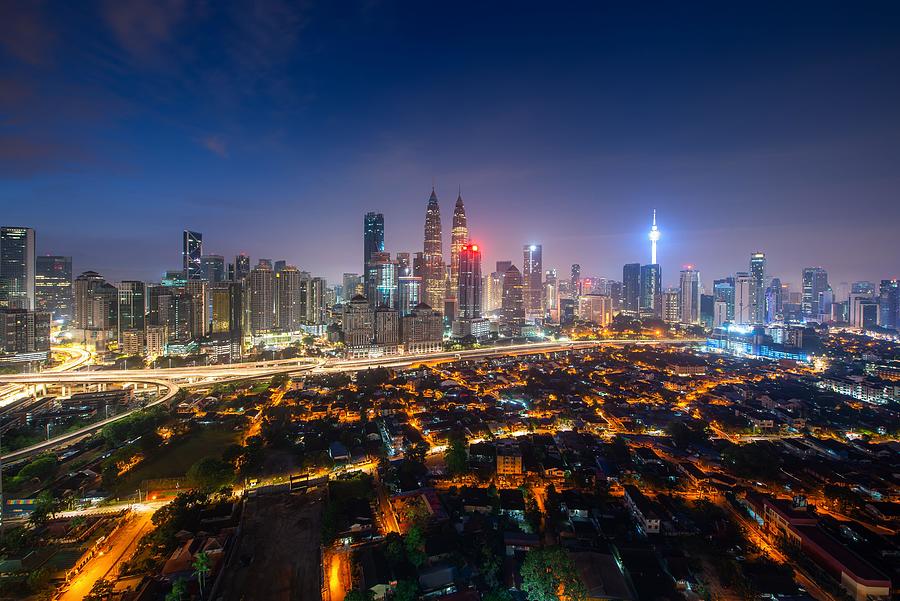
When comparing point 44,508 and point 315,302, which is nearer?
point 44,508

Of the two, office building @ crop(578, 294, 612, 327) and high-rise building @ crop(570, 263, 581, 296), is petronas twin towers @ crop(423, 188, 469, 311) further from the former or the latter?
high-rise building @ crop(570, 263, 581, 296)

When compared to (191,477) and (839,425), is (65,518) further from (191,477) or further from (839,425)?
(839,425)

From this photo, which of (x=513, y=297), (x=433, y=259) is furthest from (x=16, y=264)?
(x=513, y=297)

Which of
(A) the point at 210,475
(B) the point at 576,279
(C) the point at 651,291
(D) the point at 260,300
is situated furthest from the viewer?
(B) the point at 576,279

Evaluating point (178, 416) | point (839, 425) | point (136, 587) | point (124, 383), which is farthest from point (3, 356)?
point (839, 425)

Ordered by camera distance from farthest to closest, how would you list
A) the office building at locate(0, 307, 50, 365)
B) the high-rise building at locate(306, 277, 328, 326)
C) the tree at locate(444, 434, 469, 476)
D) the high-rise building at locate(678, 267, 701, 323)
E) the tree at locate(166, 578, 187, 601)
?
1. the high-rise building at locate(678, 267, 701, 323)
2. the high-rise building at locate(306, 277, 328, 326)
3. the office building at locate(0, 307, 50, 365)
4. the tree at locate(444, 434, 469, 476)
5. the tree at locate(166, 578, 187, 601)

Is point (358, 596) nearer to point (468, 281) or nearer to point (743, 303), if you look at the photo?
point (468, 281)

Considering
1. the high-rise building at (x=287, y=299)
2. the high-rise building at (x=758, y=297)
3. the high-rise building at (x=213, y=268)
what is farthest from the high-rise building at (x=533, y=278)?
the high-rise building at (x=213, y=268)

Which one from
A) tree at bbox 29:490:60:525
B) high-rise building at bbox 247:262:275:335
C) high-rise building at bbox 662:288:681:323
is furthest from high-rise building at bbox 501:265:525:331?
tree at bbox 29:490:60:525
